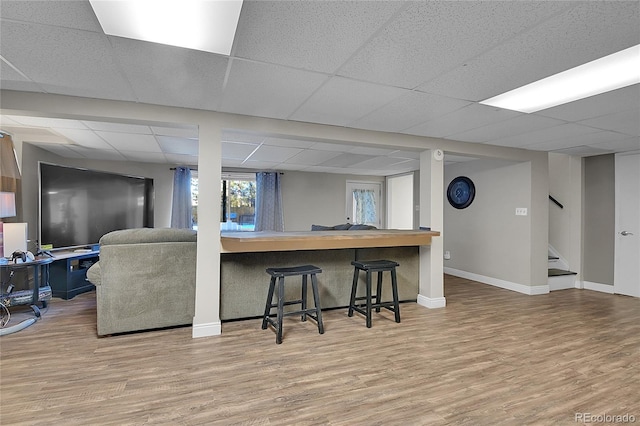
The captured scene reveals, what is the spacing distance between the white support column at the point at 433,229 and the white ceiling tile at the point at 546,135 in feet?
2.89

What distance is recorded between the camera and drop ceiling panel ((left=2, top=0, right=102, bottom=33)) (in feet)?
4.81

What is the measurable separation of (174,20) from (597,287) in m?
6.46

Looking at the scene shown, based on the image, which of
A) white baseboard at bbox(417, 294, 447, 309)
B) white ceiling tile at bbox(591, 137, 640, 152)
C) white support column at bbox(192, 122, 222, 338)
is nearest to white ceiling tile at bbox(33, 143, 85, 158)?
white support column at bbox(192, 122, 222, 338)

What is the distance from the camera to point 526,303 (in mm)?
4160

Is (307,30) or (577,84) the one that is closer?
(307,30)

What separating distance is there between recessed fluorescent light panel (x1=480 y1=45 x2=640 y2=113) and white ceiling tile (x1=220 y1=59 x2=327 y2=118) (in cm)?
157

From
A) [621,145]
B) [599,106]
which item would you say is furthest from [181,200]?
[621,145]

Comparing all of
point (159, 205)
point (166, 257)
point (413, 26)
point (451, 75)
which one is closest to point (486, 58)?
point (451, 75)

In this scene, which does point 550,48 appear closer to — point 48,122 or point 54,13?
point 54,13

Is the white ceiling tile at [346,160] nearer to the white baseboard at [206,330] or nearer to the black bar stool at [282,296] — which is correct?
the black bar stool at [282,296]

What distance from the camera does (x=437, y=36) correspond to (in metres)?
1.70

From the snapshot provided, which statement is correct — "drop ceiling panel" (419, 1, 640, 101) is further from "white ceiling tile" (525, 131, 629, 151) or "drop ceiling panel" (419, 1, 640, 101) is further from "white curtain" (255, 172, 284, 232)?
"white curtain" (255, 172, 284, 232)

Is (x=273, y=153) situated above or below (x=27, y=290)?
above

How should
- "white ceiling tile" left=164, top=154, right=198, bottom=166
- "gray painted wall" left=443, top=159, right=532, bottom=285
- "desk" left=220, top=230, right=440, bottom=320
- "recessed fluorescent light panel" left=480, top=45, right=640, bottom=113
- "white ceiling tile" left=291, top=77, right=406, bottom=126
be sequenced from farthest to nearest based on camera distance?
"white ceiling tile" left=164, top=154, right=198, bottom=166, "gray painted wall" left=443, top=159, right=532, bottom=285, "desk" left=220, top=230, right=440, bottom=320, "white ceiling tile" left=291, top=77, right=406, bottom=126, "recessed fluorescent light panel" left=480, top=45, right=640, bottom=113
